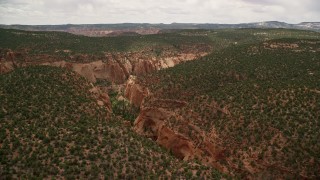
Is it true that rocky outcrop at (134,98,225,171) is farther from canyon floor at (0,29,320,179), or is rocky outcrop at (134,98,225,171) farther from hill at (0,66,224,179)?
hill at (0,66,224,179)

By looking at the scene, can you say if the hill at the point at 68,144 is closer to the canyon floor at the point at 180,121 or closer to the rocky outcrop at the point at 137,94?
the canyon floor at the point at 180,121

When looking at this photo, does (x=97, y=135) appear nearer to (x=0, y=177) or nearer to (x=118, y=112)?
(x=0, y=177)

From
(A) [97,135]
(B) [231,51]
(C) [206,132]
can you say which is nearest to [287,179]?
(C) [206,132]

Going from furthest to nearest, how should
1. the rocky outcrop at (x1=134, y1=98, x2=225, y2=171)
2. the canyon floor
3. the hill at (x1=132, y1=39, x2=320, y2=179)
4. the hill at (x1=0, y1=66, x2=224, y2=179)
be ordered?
the rocky outcrop at (x1=134, y1=98, x2=225, y2=171), the hill at (x1=132, y1=39, x2=320, y2=179), the canyon floor, the hill at (x1=0, y1=66, x2=224, y2=179)

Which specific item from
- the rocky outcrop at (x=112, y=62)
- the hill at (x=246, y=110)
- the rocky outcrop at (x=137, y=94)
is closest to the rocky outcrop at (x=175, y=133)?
the hill at (x=246, y=110)

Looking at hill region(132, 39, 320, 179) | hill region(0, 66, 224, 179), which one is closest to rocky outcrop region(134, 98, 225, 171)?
hill region(132, 39, 320, 179)

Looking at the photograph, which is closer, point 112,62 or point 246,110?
point 246,110

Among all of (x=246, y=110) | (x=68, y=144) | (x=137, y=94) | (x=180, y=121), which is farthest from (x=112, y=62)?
(x=68, y=144)

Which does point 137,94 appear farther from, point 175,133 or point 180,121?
point 175,133
